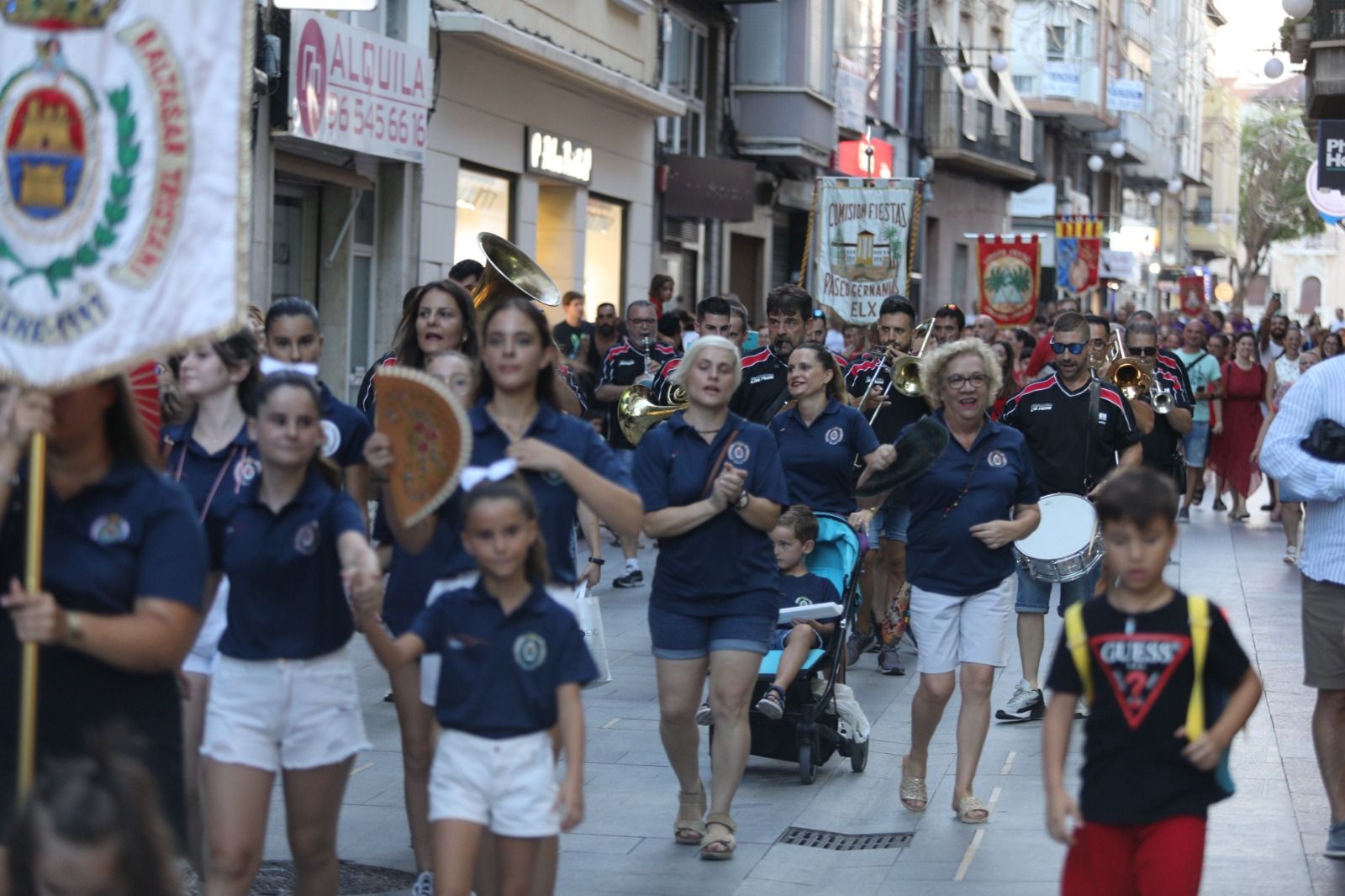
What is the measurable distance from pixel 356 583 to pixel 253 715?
0.50 metres

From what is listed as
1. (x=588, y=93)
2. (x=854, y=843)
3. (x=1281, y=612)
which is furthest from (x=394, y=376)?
(x=588, y=93)

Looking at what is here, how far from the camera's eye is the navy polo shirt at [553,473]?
18.5 feet

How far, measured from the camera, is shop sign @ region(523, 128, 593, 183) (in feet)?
68.6

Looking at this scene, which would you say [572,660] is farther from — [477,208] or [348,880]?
[477,208]

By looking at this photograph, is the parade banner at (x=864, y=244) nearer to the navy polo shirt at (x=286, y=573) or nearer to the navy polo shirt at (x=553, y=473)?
the navy polo shirt at (x=553, y=473)

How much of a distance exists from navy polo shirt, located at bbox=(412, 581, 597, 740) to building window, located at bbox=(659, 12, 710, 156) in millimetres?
20808

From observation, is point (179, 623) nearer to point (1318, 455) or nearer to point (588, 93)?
point (1318, 455)

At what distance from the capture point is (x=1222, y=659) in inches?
191

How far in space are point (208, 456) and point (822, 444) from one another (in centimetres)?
423

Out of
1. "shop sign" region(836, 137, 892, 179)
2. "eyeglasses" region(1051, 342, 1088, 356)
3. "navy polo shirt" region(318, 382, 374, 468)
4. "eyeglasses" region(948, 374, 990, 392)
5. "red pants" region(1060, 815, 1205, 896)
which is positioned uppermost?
"shop sign" region(836, 137, 892, 179)

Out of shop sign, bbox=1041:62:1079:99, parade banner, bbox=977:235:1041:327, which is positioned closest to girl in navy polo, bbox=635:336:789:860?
parade banner, bbox=977:235:1041:327

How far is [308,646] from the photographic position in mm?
5250

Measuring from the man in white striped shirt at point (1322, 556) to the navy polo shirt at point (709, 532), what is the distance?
175 centimetres

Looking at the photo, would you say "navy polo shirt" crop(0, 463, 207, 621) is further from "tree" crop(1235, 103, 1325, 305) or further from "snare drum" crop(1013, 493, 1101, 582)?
"tree" crop(1235, 103, 1325, 305)
